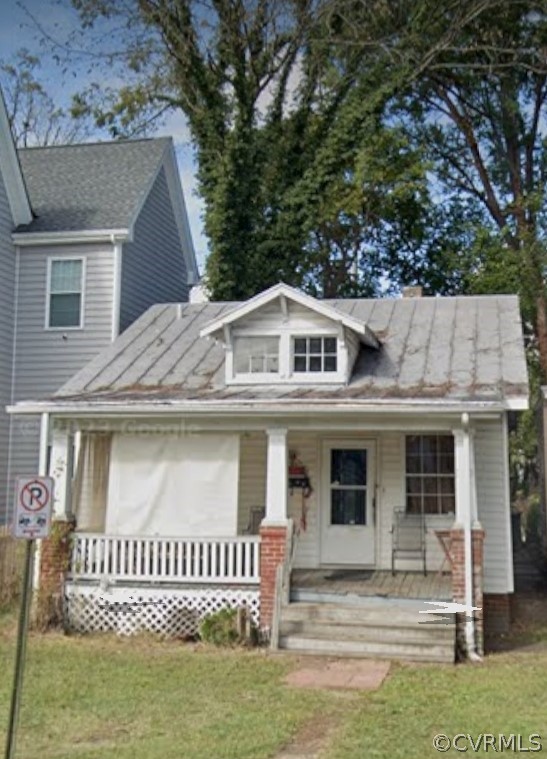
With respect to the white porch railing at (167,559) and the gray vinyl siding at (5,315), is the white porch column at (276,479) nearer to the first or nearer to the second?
the white porch railing at (167,559)

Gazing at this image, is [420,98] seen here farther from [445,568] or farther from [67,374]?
[445,568]

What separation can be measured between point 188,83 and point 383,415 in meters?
14.1

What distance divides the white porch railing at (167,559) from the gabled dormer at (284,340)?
96.6 inches

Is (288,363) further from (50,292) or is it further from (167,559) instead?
(50,292)

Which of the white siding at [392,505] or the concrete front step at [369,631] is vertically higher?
the white siding at [392,505]

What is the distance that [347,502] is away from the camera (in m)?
13.6

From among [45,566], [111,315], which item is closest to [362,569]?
[45,566]

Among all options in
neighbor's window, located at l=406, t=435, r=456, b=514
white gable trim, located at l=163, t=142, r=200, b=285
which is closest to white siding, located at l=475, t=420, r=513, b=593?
neighbor's window, located at l=406, t=435, r=456, b=514

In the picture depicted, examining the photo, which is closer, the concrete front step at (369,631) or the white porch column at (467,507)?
the concrete front step at (369,631)

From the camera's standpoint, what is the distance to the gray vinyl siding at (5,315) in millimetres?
17516

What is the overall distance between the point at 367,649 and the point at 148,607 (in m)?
3.19

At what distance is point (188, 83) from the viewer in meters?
22.4

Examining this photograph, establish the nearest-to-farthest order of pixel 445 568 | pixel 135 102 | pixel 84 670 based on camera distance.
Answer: pixel 84 670 < pixel 445 568 < pixel 135 102

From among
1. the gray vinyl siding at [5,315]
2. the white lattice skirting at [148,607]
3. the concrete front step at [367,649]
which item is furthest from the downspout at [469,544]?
the gray vinyl siding at [5,315]
